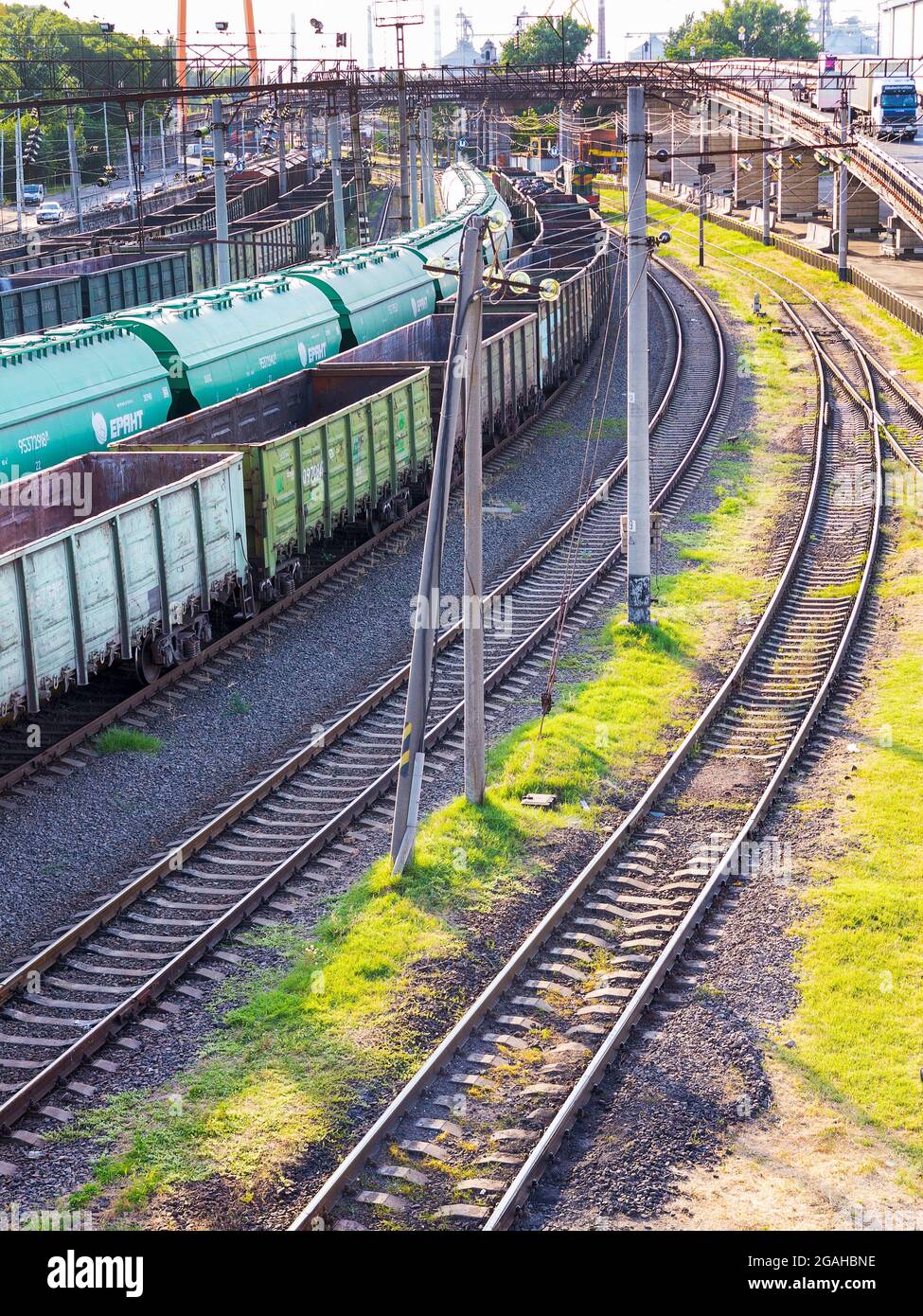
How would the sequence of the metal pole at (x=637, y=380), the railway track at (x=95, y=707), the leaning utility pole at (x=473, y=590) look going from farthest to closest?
the metal pole at (x=637, y=380) → the railway track at (x=95, y=707) → the leaning utility pole at (x=473, y=590)

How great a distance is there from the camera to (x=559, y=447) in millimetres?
34500

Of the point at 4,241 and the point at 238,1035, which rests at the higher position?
the point at 4,241

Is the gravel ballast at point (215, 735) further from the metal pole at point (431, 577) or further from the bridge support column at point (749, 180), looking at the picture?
the bridge support column at point (749, 180)

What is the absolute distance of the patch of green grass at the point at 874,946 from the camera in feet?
37.6

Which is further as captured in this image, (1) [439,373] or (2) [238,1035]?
(1) [439,373]

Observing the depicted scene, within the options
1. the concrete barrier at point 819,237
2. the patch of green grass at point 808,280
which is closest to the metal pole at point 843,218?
the patch of green grass at point 808,280

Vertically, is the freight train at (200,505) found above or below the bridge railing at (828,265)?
below

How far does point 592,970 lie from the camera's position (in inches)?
524

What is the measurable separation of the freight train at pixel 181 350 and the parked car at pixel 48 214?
55845 millimetres

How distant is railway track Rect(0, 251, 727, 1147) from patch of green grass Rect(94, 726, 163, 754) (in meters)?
1.55

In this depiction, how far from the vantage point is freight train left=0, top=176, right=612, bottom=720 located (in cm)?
1719

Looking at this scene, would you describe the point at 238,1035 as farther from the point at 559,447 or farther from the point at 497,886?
the point at 559,447
